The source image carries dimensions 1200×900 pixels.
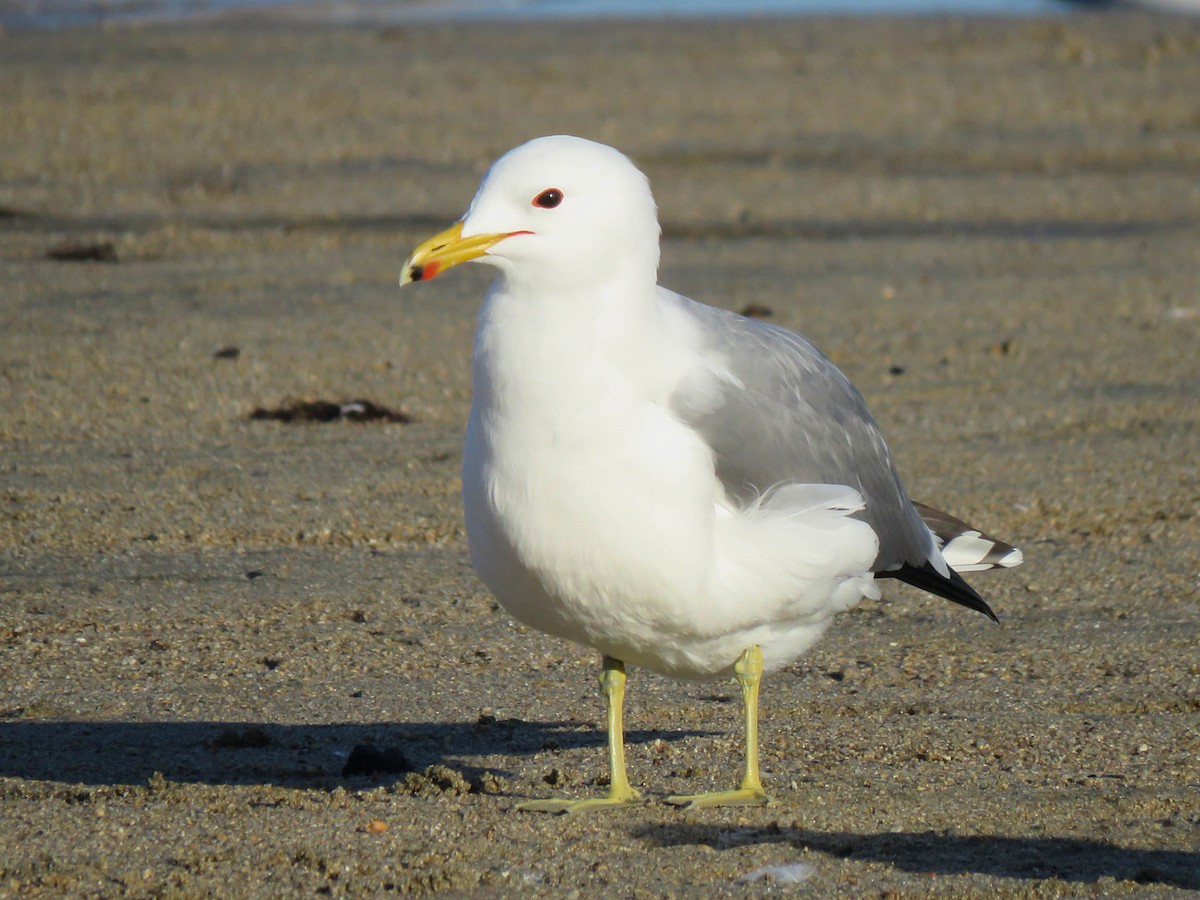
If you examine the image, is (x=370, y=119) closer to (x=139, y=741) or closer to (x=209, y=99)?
(x=209, y=99)

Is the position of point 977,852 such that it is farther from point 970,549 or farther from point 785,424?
point 970,549

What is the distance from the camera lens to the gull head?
13.4ft

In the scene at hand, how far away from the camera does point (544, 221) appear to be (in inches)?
161

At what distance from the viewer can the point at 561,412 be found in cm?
411

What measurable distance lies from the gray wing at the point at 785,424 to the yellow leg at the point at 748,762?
0.48 meters

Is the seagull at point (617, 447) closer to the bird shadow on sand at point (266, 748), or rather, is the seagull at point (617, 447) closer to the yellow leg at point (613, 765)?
the yellow leg at point (613, 765)

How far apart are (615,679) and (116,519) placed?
10.1ft

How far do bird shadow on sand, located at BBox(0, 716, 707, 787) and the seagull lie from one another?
2.50 feet

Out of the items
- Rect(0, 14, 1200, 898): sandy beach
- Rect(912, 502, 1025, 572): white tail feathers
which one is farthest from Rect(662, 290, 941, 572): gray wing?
Rect(0, 14, 1200, 898): sandy beach

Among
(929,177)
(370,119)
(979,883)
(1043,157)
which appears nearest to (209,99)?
(370,119)

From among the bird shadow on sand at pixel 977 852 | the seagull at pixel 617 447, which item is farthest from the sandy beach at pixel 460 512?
the seagull at pixel 617 447

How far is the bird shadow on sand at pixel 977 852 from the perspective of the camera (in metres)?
4.17

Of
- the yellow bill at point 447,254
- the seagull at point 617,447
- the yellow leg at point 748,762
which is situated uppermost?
the yellow bill at point 447,254

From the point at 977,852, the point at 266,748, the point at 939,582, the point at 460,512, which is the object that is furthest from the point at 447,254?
the point at 460,512
